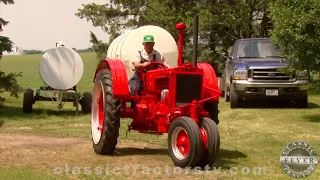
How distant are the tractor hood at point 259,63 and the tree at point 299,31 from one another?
1960 mm

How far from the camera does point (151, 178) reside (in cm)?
730

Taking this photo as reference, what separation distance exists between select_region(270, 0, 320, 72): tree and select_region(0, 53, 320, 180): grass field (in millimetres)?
1623

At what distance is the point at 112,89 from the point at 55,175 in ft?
6.86

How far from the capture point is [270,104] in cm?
1888

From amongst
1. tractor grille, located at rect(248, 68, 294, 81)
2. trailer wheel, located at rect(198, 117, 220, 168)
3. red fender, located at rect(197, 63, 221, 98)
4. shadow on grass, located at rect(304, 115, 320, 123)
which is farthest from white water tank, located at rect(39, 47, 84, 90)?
trailer wheel, located at rect(198, 117, 220, 168)

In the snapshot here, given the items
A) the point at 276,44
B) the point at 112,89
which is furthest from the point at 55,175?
the point at 276,44

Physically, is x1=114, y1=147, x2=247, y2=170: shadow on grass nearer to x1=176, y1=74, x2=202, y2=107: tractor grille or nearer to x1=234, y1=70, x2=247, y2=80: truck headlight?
x1=176, y1=74, x2=202, y2=107: tractor grille

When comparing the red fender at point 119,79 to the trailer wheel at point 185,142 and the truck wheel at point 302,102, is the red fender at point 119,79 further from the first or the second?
the truck wheel at point 302,102

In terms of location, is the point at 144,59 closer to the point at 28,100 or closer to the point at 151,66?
the point at 151,66

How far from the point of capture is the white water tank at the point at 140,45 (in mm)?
11750

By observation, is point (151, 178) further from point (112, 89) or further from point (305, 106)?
point (305, 106)

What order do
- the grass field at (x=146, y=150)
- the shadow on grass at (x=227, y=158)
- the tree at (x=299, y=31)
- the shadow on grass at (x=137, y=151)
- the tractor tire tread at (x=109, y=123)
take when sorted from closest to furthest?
the grass field at (x=146, y=150) → the shadow on grass at (x=227, y=158) → the tractor tire tread at (x=109, y=123) → the shadow on grass at (x=137, y=151) → the tree at (x=299, y=31)

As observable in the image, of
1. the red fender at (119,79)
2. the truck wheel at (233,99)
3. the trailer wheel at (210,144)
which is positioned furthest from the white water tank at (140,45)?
the truck wheel at (233,99)

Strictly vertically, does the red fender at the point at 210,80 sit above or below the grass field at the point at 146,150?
above
